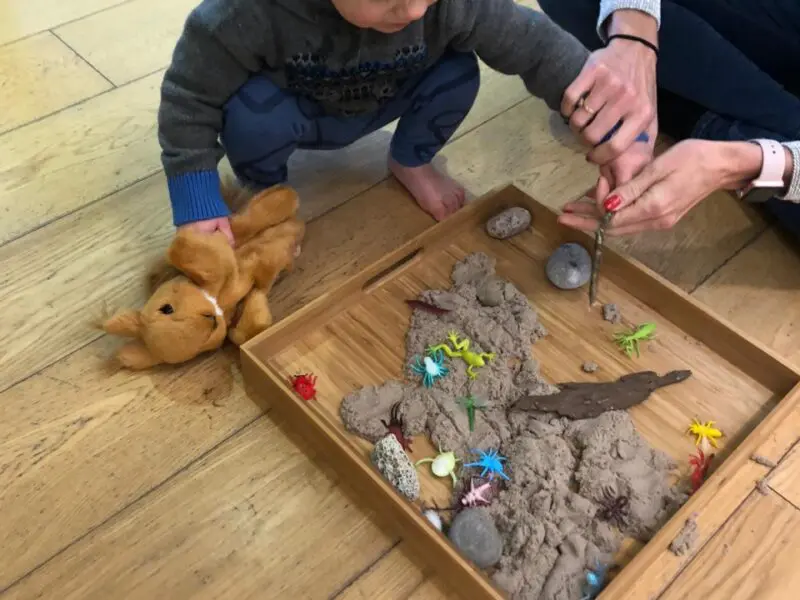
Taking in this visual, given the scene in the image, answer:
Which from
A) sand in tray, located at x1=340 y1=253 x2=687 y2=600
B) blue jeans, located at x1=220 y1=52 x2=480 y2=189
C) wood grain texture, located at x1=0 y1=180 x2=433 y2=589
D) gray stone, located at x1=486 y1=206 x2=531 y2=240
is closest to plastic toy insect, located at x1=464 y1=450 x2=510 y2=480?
sand in tray, located at x1=340 y1=253 x2=687 y2=600

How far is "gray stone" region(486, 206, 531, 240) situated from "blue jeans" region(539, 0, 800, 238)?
35 centimetres

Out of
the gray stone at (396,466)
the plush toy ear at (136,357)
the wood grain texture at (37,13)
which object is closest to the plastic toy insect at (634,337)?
the gray stone at (396,466)

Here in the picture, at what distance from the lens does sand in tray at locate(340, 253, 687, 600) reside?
31.4 inches

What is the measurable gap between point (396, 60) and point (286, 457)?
49 centimetres

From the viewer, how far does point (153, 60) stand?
4.54 ft

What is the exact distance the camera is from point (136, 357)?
3.08 feet

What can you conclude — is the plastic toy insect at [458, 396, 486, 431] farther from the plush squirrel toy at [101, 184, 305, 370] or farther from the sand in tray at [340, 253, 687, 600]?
the plush squirrel toy at [101, 184, 305, 370]

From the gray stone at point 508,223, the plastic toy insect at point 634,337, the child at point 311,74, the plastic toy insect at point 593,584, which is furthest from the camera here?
the gray stone at point 508,223

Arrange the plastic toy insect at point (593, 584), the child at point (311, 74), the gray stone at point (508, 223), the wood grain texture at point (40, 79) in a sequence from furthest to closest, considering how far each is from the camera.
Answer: the wood grain texture at point (40, 79) → the gray stone at point (508, 223) → the child at point (311, 74) → the plastic toy insect at point (593, 584)

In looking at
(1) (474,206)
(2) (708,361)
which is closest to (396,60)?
(1) (474,206)

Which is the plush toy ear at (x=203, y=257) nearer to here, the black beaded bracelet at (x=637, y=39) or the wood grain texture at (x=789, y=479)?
the black beaded bracelet at (x=637, y=39)

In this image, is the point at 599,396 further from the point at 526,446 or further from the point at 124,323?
the point at 124,323

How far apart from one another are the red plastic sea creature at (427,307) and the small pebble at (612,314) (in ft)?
0.68

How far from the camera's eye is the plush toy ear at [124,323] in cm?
91
